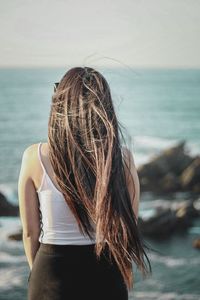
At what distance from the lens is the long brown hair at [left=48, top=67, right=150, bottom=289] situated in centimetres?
146

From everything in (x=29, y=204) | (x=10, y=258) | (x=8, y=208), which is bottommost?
(x=10, y=258)

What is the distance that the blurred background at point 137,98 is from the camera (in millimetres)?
2936

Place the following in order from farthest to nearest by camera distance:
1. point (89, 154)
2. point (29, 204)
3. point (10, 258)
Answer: point (10, 258) → point (29, 204) → point (89, 154)

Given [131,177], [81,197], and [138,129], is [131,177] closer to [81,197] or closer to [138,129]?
[81,197]

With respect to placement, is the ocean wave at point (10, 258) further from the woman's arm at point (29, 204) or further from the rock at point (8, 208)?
the woman's arm at point (29, 204)

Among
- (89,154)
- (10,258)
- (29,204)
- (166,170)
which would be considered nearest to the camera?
(89,154)

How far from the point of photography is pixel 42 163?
150 cm

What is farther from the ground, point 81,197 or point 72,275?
point 81,197

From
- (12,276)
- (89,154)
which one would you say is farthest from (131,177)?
(12,276)

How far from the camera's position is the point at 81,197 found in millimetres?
1484

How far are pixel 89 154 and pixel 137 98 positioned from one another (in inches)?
63.5

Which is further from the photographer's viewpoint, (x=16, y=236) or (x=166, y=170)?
(x=166, y=170)

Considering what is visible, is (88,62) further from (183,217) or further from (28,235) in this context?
(28,235)

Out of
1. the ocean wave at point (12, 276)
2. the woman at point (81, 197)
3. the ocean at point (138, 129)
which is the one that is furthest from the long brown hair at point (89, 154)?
the ocean wave at point (12, 276)
